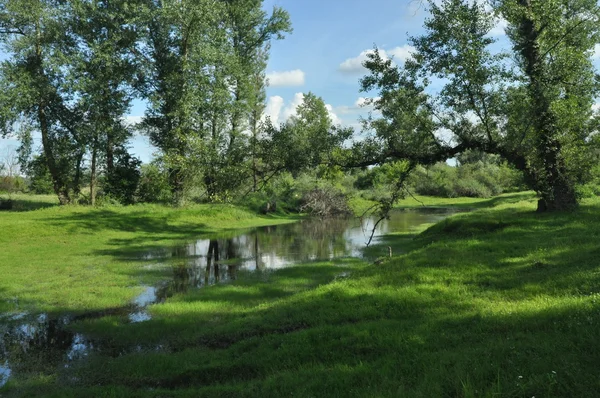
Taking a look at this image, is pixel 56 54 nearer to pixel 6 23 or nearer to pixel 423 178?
pixel 6 23

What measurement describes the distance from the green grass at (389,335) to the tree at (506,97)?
178 inches

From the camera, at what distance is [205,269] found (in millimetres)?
17562

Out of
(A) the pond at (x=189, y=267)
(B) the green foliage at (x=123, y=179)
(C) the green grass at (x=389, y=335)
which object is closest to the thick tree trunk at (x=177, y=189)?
(B) the green foliage at (x=123, y=179)

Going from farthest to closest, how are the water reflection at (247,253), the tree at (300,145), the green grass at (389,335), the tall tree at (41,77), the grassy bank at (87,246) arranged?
the tall tree at (41,77)
the tree at (300,145)
the water reflection at (247,253)
the grassy bank at (87,246)
the green grass at (389,335)

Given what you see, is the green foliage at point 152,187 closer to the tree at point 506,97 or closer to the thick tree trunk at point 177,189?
the thick tree trunk at point 177,189

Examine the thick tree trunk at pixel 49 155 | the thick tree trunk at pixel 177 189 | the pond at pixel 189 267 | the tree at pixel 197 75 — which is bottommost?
the pond at pixel 189 267

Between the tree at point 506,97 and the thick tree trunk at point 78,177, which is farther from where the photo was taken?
the thick tree trunk at point 78,177

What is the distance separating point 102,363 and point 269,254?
1325 cm

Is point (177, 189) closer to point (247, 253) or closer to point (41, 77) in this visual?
point (41, 77)

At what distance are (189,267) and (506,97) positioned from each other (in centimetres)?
1503

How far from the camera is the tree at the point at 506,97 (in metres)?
16.1

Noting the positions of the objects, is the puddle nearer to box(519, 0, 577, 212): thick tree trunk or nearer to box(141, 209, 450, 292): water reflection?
box(141, 209, 450, 292): water reflection

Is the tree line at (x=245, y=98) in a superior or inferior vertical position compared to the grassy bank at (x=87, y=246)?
superior

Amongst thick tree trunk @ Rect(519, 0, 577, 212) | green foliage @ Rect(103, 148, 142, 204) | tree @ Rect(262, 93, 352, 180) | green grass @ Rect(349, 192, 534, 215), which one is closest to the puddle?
tree @ Rect(262, 93, 352, 180)
